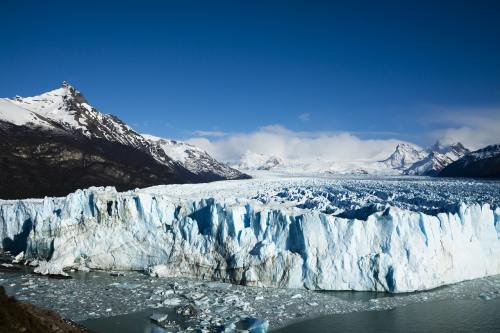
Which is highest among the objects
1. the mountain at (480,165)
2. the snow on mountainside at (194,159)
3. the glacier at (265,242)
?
the snow on mountainside at (194,159)

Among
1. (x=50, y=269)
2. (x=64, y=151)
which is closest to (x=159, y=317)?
(x=50, y=269)

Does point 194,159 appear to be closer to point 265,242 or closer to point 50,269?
point 50,269

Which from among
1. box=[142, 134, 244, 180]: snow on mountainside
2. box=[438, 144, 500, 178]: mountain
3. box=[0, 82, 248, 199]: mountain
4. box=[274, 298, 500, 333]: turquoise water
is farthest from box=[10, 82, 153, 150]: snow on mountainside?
box=[274, 298, 500, 333]: turquoise water

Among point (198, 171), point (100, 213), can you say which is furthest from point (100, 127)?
point (100, 213)

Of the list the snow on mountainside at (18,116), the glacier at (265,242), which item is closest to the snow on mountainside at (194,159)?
the snow on mountainside at (18,116)

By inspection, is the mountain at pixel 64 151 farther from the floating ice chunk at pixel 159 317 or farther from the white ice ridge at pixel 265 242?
the floating ice chunk at pixel 159 317

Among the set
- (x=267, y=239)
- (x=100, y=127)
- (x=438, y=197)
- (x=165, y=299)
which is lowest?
(x=165, y=299)

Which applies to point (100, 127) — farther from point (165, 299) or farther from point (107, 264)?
point (165, 299)
